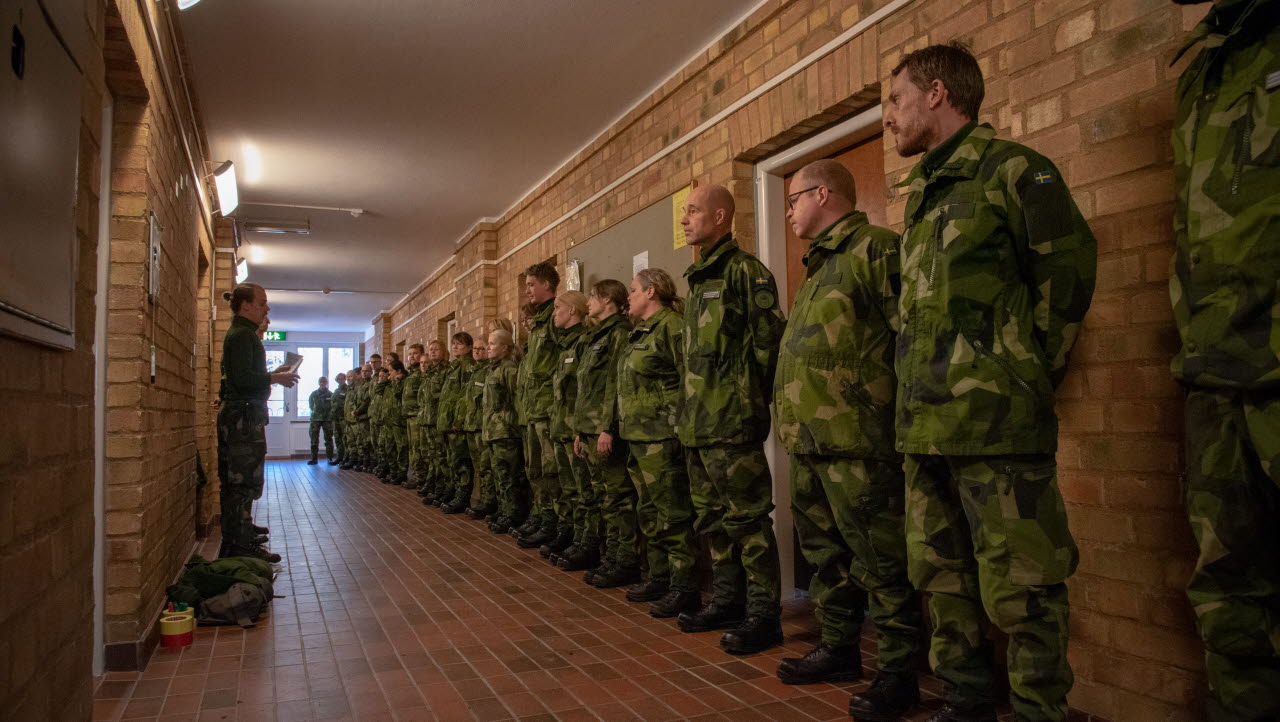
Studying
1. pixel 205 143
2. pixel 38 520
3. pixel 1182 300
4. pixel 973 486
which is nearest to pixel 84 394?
pixel 38 520

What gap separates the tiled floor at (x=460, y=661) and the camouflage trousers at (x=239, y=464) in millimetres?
416

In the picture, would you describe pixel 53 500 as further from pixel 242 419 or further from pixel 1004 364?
pixel 242 419

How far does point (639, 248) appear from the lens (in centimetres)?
555

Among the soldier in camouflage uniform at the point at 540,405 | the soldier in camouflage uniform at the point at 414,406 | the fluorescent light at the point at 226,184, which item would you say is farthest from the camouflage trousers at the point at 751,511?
the soldier in camouflage uniform at the point at 414,406

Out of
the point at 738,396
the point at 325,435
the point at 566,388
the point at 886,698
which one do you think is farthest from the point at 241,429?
the point at 325,435

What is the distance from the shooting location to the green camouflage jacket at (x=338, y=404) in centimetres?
1495

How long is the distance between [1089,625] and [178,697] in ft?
9.53

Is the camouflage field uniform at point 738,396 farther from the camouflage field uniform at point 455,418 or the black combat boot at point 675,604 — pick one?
the camouflage field uniform at point 455,418

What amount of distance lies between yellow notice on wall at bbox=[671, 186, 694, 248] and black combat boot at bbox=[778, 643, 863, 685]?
2.71 m

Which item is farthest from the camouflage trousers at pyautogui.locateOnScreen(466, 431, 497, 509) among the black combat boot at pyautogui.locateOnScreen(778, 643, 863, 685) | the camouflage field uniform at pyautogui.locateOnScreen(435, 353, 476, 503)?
the black combat boot at pyautogui.locateOnScreen(778, 643, 863, 685)

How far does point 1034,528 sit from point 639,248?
3.88 m

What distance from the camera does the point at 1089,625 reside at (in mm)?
2373

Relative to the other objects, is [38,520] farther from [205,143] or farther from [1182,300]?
[205,143]

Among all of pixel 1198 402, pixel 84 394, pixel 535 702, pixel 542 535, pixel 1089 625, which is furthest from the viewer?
pixel 542 535
